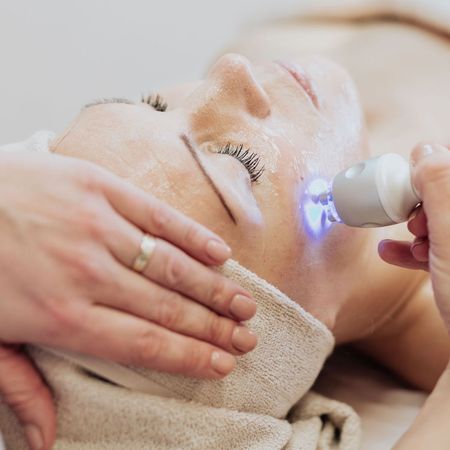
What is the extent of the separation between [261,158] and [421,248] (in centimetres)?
28

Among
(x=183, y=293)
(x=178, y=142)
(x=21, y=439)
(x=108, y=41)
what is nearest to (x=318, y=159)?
(x=178, y=142)

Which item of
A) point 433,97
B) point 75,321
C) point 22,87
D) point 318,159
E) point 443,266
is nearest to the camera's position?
point 75,321

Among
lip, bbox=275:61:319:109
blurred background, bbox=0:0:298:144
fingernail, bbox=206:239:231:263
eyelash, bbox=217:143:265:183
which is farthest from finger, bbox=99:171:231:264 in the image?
blurred background, bbox=0:0:298:144

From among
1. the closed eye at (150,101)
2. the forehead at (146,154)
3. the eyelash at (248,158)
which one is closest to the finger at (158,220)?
the forehead at (146,154)

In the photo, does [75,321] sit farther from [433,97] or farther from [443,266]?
[433,97]

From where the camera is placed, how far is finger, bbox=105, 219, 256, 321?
889 millimetres

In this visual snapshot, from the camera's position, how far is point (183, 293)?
92cm

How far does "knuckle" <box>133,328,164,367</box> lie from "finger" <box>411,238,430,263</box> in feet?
1.40

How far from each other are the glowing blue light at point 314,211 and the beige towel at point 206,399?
131 millimetres

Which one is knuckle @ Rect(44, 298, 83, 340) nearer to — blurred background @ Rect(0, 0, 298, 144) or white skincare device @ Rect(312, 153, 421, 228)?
white skincare device @ Rect(312, 153, 421, 228)

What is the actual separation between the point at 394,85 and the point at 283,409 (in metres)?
0.91

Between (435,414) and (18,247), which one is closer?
(18,247)

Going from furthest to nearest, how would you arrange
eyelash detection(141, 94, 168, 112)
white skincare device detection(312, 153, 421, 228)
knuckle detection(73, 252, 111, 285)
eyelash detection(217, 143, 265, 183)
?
1. eyelash detection(141, 94, 168, 112)
2. eyelash detection(217, 143, 265, 183)
3. white skincare device detection(312, 153, 421, 228)
4. knuckle detection(73, 252, 111, 285)

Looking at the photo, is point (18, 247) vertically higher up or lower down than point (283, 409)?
higher up
